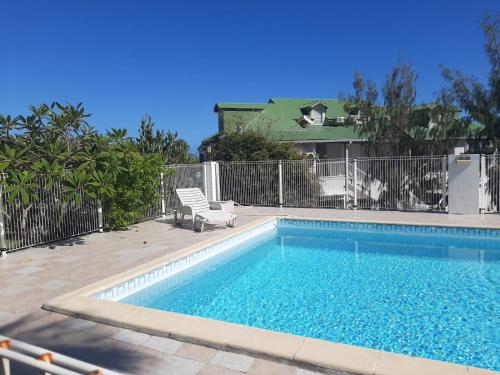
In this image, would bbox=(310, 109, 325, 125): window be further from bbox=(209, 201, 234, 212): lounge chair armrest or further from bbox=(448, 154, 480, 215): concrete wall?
bbox=(209, 201, 234, 212): lounge chair armrest

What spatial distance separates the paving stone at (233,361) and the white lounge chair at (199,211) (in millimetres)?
6761

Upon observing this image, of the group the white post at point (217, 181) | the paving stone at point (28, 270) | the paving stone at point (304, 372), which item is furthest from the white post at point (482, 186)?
the paving stone at point (28, 270)

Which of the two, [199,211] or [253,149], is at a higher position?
[253,149]

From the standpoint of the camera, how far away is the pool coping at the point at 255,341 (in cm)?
322

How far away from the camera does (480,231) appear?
1018 centimetres

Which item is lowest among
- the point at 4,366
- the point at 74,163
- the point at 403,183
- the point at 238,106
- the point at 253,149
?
the point at 4,366

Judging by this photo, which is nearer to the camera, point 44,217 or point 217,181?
point 44,217

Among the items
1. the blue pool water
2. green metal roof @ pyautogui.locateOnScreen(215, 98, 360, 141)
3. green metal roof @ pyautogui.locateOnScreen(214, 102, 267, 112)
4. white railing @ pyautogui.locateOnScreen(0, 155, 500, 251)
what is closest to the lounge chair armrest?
white railing @ pyautogui.locateOnScreen(0, 155, 500, 251)

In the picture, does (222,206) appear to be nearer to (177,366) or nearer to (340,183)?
(340,183)

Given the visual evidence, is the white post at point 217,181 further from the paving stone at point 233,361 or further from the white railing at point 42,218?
the paving stone at point 233,361

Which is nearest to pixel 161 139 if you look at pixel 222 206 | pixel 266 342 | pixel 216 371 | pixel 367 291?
pixel 222 206

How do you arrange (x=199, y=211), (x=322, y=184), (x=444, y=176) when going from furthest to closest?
(x=322, y=184), (x=444, y=176), (x=199, y=211)

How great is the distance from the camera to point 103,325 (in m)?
4.33

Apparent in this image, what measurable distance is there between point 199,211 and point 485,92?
1349cm
